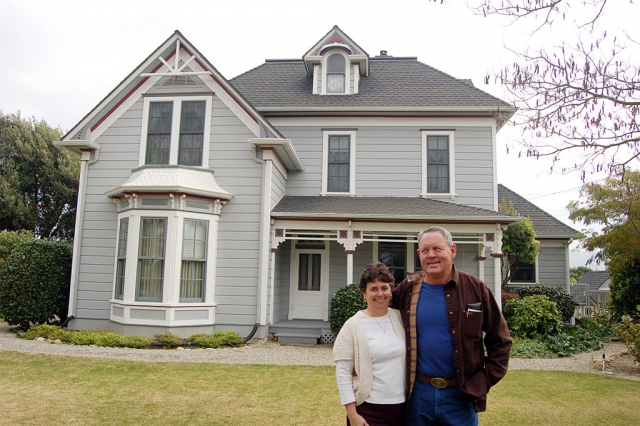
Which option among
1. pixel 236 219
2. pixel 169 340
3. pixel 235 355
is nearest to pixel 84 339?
pixel 169 340

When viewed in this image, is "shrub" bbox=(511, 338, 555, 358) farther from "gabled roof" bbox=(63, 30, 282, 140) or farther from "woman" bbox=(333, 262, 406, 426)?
"woman" bbox=(333, 262, 406, 426)

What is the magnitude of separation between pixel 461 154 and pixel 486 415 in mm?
9093

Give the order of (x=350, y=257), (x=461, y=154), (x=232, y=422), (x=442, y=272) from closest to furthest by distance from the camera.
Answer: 1. (x=442, y=272)
2. (x=232, y=422)
3. (x=350, y=257)
4. (x=461, y=154)

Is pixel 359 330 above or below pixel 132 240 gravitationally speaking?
below

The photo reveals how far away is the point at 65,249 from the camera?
1227 cm

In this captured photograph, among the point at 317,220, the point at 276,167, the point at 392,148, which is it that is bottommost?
the point at 317,220

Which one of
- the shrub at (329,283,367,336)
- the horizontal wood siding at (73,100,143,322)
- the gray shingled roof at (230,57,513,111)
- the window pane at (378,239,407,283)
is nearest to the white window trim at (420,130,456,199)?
the gray shingled roof at (230,57,513,111)

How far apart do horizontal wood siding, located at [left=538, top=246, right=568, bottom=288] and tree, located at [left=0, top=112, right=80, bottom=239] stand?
76.3 ft

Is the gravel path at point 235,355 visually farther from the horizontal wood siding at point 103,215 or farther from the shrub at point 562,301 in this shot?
the shrub at point 562,301

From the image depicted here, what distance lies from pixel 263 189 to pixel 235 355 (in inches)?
159

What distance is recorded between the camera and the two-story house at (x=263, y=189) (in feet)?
36.1

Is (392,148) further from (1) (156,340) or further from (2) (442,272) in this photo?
(2) (442,272)

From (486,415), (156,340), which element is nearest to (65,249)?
(156,340)

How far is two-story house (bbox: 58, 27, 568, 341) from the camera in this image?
433 inches
